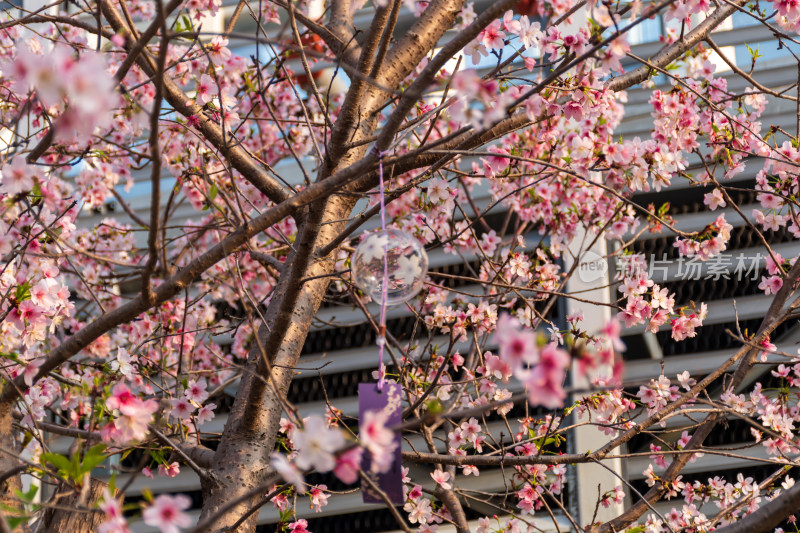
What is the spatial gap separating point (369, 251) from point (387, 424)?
0.45 metres

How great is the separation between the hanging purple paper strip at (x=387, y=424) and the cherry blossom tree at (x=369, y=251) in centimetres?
7

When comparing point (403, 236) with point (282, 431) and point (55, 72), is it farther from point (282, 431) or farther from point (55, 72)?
point (282, 431)

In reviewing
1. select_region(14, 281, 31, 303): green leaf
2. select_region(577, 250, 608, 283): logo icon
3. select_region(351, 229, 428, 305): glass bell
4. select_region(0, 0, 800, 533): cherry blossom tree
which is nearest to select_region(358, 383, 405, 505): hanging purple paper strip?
select_region(0, 0, 800, 533): cherry blossom tree

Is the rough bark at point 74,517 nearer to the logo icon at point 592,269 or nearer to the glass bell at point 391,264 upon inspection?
the glass bell at point 391,264

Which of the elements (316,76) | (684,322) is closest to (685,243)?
(684,322)

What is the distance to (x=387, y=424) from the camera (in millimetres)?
1538

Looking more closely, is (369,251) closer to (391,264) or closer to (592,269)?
(391,264)

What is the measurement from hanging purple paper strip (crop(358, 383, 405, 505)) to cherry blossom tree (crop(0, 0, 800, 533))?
0.07 meters

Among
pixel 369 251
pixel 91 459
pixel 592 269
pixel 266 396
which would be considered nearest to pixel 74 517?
pixel 266 396

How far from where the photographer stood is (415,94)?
59.5 inches

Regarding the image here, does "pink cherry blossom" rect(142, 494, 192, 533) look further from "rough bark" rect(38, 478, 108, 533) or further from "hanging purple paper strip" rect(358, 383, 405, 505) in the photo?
"rough bark" rect(38, 478, 108, 533)

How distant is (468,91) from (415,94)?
202 mm

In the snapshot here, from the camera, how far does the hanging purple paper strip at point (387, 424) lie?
1.54 m

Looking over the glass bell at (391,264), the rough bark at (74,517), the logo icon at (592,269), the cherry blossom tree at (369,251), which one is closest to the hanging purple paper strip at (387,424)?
the cherry blossom tree at (369,251)
